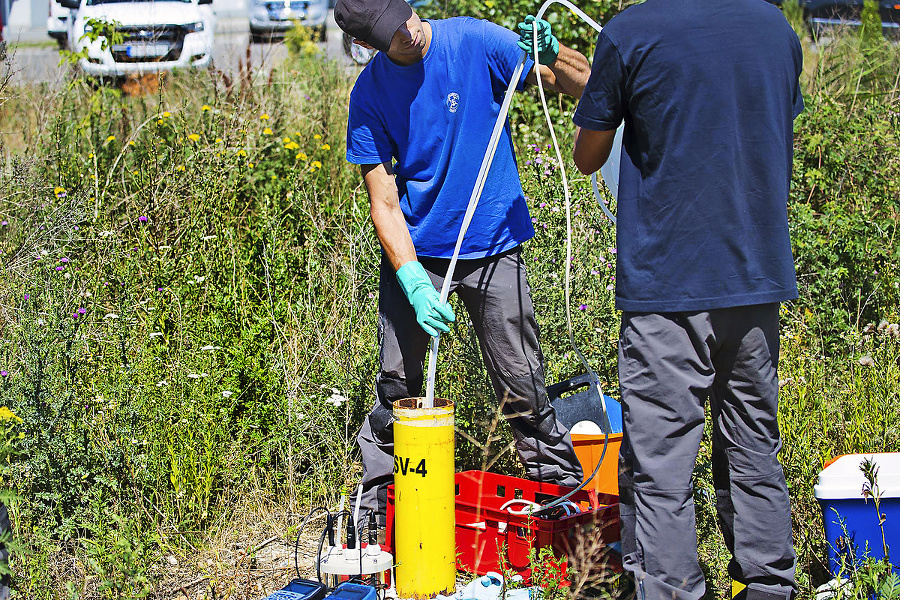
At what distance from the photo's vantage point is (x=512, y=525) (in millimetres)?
2918

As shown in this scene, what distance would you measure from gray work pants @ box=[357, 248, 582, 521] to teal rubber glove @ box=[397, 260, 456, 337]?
0.19 meters

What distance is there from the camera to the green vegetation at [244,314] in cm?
322

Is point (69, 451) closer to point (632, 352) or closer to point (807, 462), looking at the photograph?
point (632, 352)

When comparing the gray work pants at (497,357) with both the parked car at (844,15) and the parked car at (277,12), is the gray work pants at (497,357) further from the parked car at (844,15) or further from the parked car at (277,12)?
the parked car at (277,12)

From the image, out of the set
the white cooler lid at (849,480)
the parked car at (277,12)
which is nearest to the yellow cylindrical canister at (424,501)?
the white cooler lid at (849,480)

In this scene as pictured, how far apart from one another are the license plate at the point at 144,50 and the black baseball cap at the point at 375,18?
407 centimetres

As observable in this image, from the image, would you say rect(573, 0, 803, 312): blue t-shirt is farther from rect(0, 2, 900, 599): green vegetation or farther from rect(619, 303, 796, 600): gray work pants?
rect(0, 2, 900, 599): green vegetation

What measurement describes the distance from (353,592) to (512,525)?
2.20 ft

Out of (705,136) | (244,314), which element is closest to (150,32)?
(244,314)

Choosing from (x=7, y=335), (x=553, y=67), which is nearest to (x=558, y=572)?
(x=553, y=67)

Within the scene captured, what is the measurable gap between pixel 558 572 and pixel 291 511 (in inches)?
50.7

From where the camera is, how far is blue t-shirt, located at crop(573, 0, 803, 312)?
2213 millimetres

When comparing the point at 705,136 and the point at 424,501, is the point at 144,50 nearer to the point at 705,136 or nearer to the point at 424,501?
the point at 424,501

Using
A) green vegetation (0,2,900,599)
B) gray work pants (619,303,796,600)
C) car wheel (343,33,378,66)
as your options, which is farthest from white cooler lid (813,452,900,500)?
car wheel (343,33,378,66)
